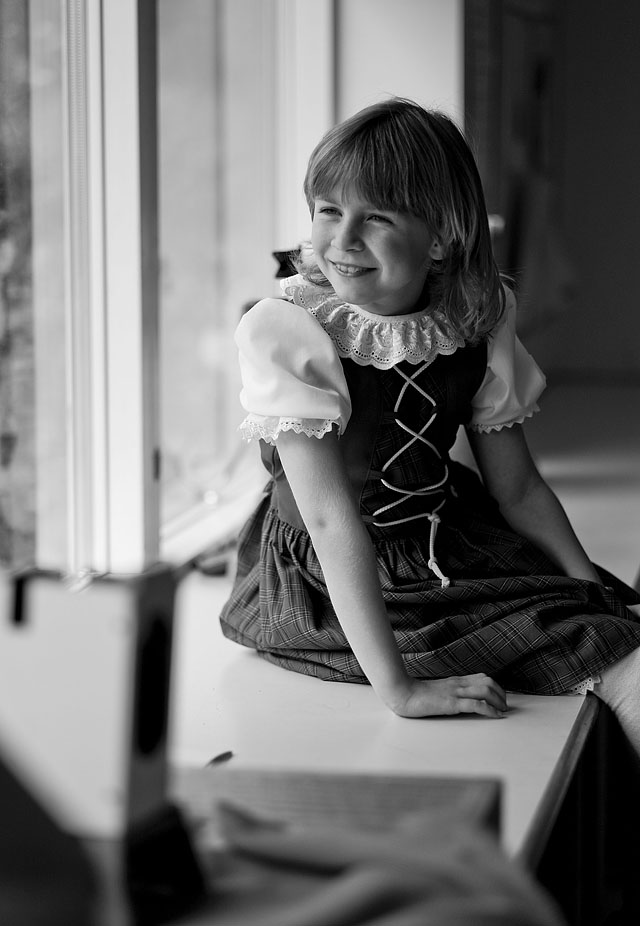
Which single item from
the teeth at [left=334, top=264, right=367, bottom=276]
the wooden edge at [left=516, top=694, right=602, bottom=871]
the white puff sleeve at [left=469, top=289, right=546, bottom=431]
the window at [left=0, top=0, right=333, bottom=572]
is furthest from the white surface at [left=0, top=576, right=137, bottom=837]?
the window at [left=0, top=0, right=333, bottom=572]

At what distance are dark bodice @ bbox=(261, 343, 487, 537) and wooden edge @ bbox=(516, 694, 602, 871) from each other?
0.30 m

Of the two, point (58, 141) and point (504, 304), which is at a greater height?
point (58, 141)

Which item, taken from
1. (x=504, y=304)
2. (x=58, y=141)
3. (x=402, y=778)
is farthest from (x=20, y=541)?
(x=402, y=778)

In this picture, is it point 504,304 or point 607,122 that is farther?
point 607,122

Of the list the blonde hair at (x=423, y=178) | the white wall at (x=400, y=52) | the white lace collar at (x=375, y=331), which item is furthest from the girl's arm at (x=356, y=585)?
the white wall at (x=400, y=52)

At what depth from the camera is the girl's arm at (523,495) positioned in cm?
155

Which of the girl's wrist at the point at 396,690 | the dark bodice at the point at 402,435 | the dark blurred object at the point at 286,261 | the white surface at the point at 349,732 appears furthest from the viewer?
the dark blurred object at the point at 286,261

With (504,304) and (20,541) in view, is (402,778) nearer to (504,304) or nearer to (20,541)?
(504,304)

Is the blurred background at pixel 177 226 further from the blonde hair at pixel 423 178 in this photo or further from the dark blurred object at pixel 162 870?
the dark blurred object at pixel 162 870

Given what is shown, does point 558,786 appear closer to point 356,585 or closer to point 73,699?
point 356,585

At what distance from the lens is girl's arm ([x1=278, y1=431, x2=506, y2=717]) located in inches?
51.0

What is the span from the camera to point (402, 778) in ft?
2.63

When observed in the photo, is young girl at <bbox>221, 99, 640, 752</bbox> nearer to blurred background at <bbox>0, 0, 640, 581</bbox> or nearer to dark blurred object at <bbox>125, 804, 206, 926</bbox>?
blurred background at <bbox>0, 0, 640, 581</bbox>

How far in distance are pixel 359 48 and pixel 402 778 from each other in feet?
6.76
